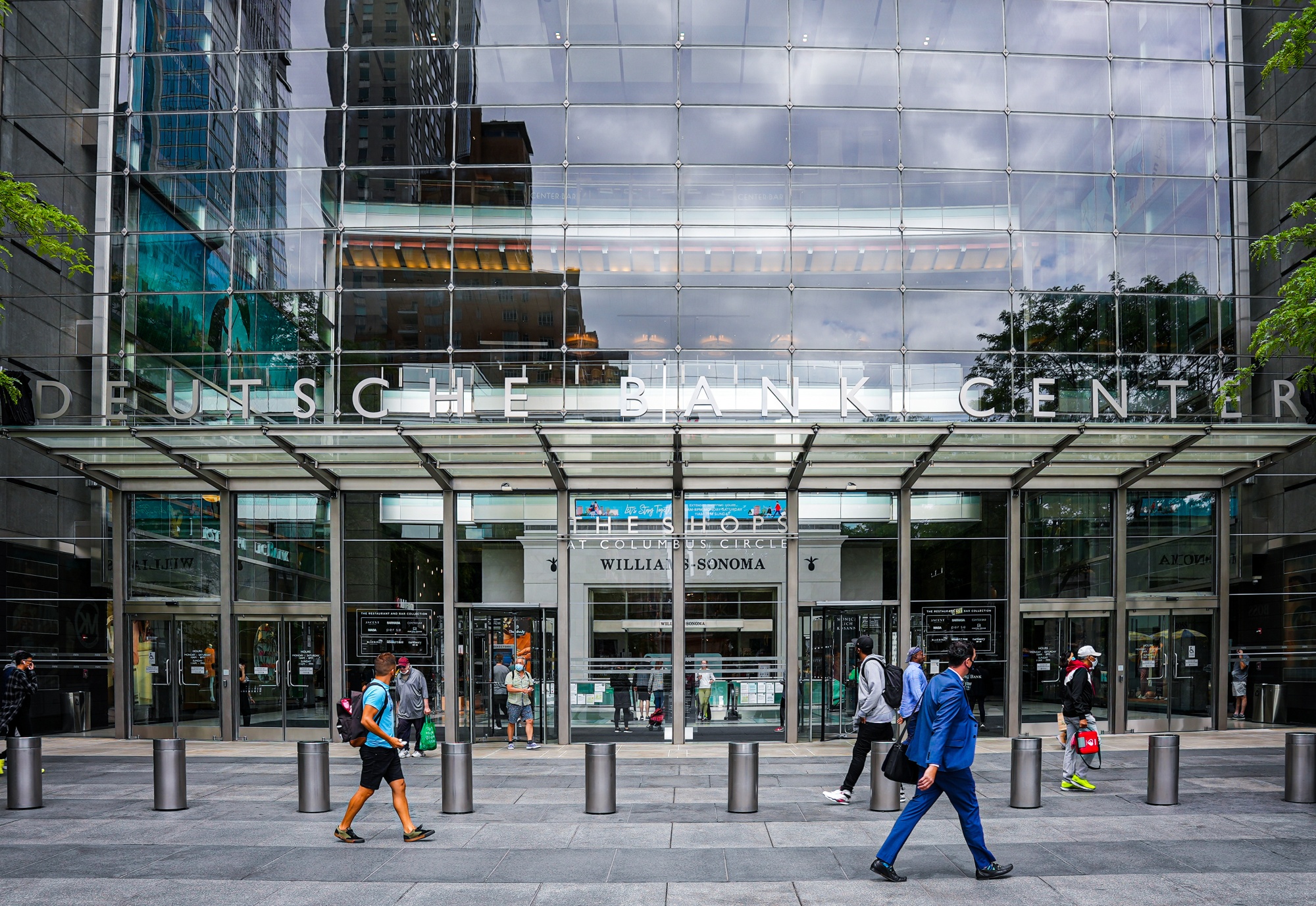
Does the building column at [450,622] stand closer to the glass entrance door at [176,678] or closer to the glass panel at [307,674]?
→ the glass panel at [307,674]

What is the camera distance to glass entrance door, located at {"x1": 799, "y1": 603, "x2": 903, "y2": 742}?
17062 mm

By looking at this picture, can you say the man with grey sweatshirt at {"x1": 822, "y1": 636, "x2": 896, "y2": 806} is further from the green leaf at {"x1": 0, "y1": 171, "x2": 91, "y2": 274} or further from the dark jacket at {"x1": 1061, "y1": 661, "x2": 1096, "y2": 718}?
the green leaf at {"x1": 0, "y1": 171, "x2": 91, "y2": 274}

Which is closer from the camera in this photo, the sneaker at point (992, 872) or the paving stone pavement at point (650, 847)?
the paving stone pavement at point (650, 847)

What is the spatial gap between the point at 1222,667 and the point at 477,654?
41.5 feet

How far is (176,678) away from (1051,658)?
14.8 m

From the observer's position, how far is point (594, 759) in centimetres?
1105

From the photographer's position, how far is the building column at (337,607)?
57.6 feet

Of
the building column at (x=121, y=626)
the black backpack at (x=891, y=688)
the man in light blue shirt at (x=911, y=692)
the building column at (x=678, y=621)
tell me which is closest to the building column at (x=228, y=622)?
the building column at (x=121, y=626)

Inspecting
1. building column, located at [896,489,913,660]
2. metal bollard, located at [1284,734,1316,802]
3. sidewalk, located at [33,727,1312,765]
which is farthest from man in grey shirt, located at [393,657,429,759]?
metal bollard, located at [1284,734,1316,802]

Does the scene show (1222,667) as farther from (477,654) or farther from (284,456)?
(284,456)

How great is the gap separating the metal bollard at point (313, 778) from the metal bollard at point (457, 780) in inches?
51.0

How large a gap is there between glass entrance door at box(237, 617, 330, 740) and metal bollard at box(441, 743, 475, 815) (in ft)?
24.2

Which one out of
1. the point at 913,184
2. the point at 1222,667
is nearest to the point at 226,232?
the point at 913,184

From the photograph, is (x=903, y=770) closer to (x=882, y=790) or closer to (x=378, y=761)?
(x=882, y=790)
